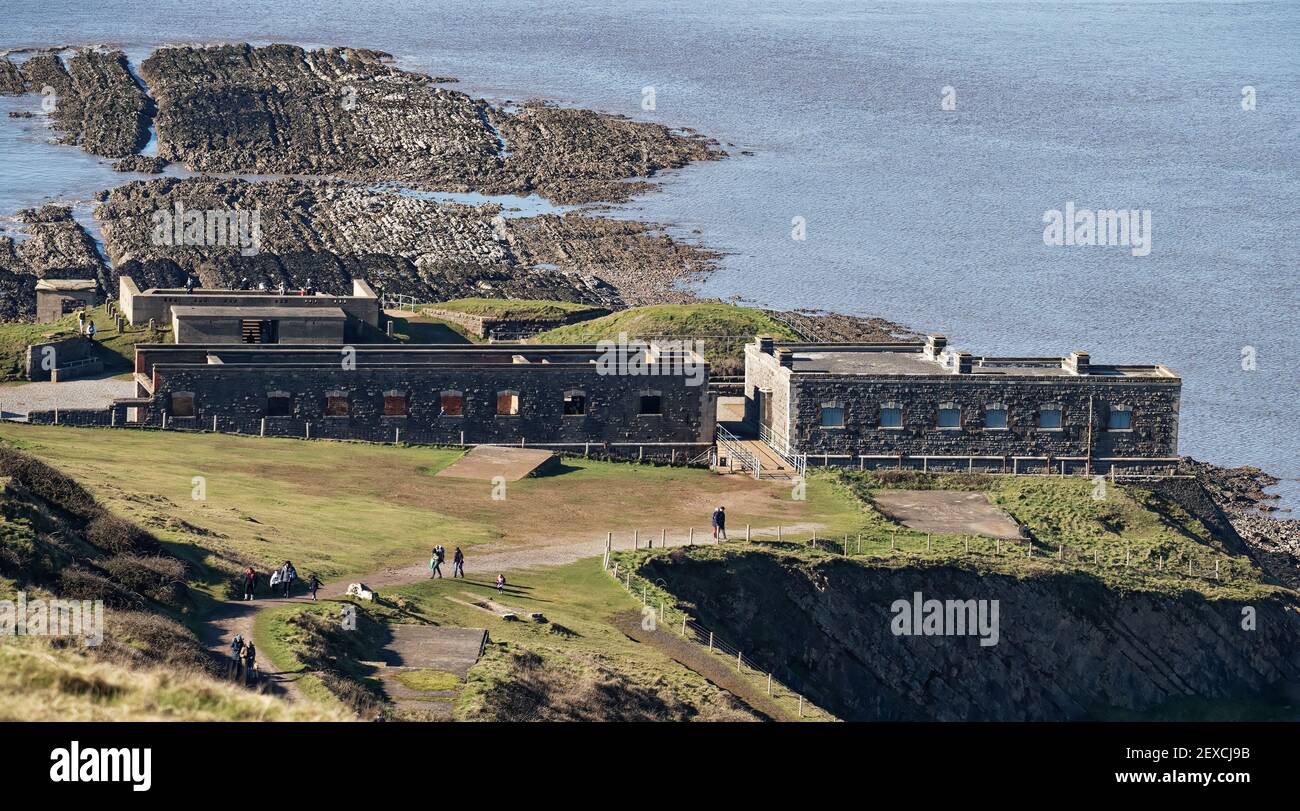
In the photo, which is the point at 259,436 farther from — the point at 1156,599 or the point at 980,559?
the point at 1156,599

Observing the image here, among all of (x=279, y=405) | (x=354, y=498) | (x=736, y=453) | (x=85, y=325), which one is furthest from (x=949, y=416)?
(x=85, y=325)

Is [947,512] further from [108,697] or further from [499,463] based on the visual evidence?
[108,697]

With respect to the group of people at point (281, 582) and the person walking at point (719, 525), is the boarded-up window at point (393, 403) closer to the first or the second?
the person walking at point (719, 525)

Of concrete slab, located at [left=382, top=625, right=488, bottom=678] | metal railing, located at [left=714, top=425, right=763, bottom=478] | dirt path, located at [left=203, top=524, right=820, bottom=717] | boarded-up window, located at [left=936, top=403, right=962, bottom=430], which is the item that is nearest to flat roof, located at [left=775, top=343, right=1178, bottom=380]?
boarded-up window, located at [left=936, top=403, right=962, bottom=430]

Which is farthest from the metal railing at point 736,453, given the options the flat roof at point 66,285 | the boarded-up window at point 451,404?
the flat roof at point 66,285

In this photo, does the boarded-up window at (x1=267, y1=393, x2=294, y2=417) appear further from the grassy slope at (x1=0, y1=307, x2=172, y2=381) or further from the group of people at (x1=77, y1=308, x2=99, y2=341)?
the group of people at (x1=77, y1=308, x2=99, y2=341)

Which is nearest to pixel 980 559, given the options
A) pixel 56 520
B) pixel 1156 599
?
pixel 1156 599
